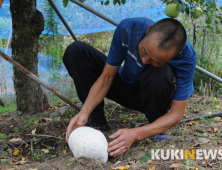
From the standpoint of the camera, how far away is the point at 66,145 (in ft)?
7.97

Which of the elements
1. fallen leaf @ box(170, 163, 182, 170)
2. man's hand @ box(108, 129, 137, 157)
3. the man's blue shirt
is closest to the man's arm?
man's hand @ box(108, 129, 137, 157)

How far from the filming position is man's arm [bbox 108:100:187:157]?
1.95 metres

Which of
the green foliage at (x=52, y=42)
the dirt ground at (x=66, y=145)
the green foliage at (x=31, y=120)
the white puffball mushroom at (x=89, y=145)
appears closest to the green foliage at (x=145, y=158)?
the dirt ground at (x=66, y=145)

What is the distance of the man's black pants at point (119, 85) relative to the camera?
2219mm

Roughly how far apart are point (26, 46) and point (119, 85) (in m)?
1.52

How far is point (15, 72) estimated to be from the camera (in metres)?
3.41

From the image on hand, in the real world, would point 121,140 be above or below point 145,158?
above

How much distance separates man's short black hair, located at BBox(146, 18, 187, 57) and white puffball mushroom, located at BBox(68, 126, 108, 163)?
0.87 m

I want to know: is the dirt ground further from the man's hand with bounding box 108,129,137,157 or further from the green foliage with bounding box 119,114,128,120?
the man's hand with bounding box 108,129,137,157

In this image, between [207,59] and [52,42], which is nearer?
[52,42]

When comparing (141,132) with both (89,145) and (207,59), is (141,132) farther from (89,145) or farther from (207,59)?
(207,59)

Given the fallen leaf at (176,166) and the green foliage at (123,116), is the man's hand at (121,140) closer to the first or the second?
the fallen leaf at (176,166)

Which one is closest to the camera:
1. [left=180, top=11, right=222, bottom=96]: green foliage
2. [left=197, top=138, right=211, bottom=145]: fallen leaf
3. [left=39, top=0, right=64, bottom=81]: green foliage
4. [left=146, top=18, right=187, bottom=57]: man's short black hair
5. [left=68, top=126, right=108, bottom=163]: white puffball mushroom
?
[left=146, top=18, right=187, bottom=57]: man's short black hair

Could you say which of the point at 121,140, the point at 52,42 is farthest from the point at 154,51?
the point at 52,42
